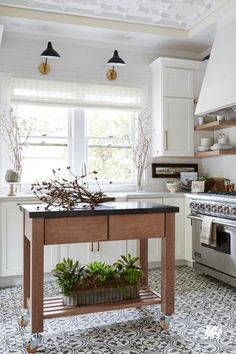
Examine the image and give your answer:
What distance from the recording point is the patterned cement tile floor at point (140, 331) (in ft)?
7.89

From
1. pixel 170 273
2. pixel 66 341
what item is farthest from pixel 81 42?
pixel 66 341

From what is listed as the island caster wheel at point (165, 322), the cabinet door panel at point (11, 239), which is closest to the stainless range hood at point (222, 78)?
the island caster wheel at point (165, 322)

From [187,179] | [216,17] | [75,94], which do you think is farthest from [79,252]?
[216,17]

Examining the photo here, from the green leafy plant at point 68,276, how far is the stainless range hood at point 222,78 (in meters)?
2.17

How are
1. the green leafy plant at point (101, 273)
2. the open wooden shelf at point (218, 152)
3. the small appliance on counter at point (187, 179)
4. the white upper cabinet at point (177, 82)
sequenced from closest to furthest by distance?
the green leafy plant at point (101, 273) → the open wooden shelf at point (218, 152) → the white upper cabinet at point (177, 82) → the small appliance on counter at point (187, 179)

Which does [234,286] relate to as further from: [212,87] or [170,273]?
[212,87]

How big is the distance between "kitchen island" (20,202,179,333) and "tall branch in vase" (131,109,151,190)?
2.31 meters

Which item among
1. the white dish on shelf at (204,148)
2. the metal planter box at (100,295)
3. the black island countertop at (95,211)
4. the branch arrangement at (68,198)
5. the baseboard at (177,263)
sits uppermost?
the white dish on shelf at (204,148)

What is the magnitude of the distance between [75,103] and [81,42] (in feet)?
2.67

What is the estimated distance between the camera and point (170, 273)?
265cm

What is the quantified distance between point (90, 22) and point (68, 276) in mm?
2973

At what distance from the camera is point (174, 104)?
15.7 ft

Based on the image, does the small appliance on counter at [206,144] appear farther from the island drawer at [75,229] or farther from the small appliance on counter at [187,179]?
the island drawer at [75,229]

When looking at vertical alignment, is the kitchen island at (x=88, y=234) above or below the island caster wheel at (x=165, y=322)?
above
